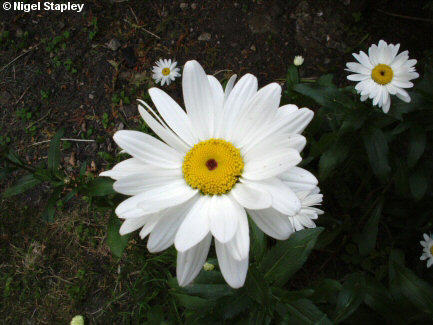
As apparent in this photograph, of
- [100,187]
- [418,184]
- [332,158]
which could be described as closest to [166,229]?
[100,187]

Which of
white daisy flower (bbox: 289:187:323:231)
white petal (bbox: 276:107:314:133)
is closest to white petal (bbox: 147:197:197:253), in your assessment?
white petal (bbox: 276:107:314:133)

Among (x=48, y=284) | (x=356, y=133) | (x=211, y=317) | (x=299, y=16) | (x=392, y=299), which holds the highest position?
(x=299, y=16)

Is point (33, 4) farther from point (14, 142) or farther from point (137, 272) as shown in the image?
point (137, 272)

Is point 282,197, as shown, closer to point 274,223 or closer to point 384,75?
point 274,223

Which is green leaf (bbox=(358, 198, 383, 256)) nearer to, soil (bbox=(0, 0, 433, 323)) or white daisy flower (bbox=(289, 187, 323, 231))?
white daisy flower (bbox=(289, 187, 323, 231))

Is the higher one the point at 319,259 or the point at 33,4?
the point at 33,4

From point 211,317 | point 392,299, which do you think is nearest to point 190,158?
point 211,317

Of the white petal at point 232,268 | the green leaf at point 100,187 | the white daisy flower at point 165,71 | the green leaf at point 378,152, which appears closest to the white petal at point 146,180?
the white petal at point 232,268
